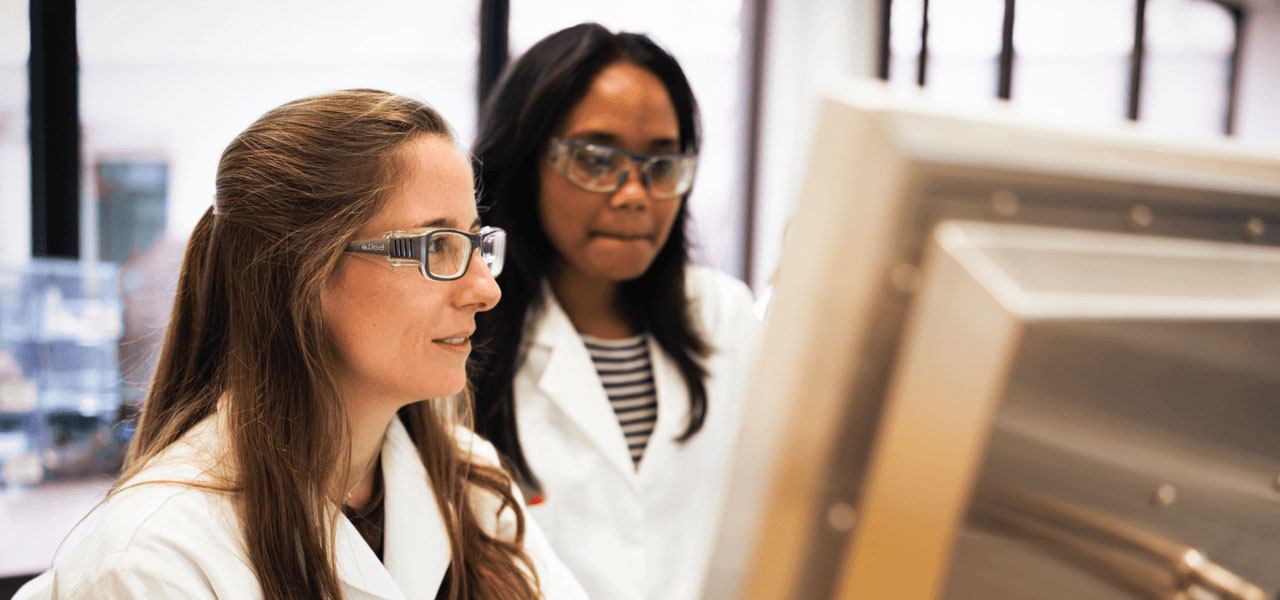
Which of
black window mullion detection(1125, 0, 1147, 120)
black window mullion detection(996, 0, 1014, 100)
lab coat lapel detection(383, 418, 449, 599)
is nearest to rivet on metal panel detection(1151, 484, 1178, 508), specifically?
lab coat lapel detection(383, 418, 449, 599)

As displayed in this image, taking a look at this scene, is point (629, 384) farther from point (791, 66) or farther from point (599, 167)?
point (791, 66)

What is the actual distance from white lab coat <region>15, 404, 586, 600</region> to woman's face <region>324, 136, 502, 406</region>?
0.17 m

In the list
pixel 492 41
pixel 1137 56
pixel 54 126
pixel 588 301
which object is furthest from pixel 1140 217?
pixel 1137 56

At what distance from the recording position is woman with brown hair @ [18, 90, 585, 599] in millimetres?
983

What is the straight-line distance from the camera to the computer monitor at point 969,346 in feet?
1.26

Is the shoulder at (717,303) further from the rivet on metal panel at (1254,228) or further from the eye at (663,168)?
the rivet on metal panel at (1254,228)

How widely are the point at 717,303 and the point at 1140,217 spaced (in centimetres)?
141

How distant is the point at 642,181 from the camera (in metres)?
1.50

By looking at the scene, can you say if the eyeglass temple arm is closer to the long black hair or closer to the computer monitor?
the long black hair

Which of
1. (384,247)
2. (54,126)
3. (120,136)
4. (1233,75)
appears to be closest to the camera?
(384,247)

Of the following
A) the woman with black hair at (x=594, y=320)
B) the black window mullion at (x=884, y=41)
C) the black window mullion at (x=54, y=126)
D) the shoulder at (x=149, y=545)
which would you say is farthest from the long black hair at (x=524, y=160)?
the black window mullion at (x=884, y=41)

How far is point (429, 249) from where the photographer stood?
1.05 m

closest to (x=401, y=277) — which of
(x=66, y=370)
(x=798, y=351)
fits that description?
(x=798, y=351)

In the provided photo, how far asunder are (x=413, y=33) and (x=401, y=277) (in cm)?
219
